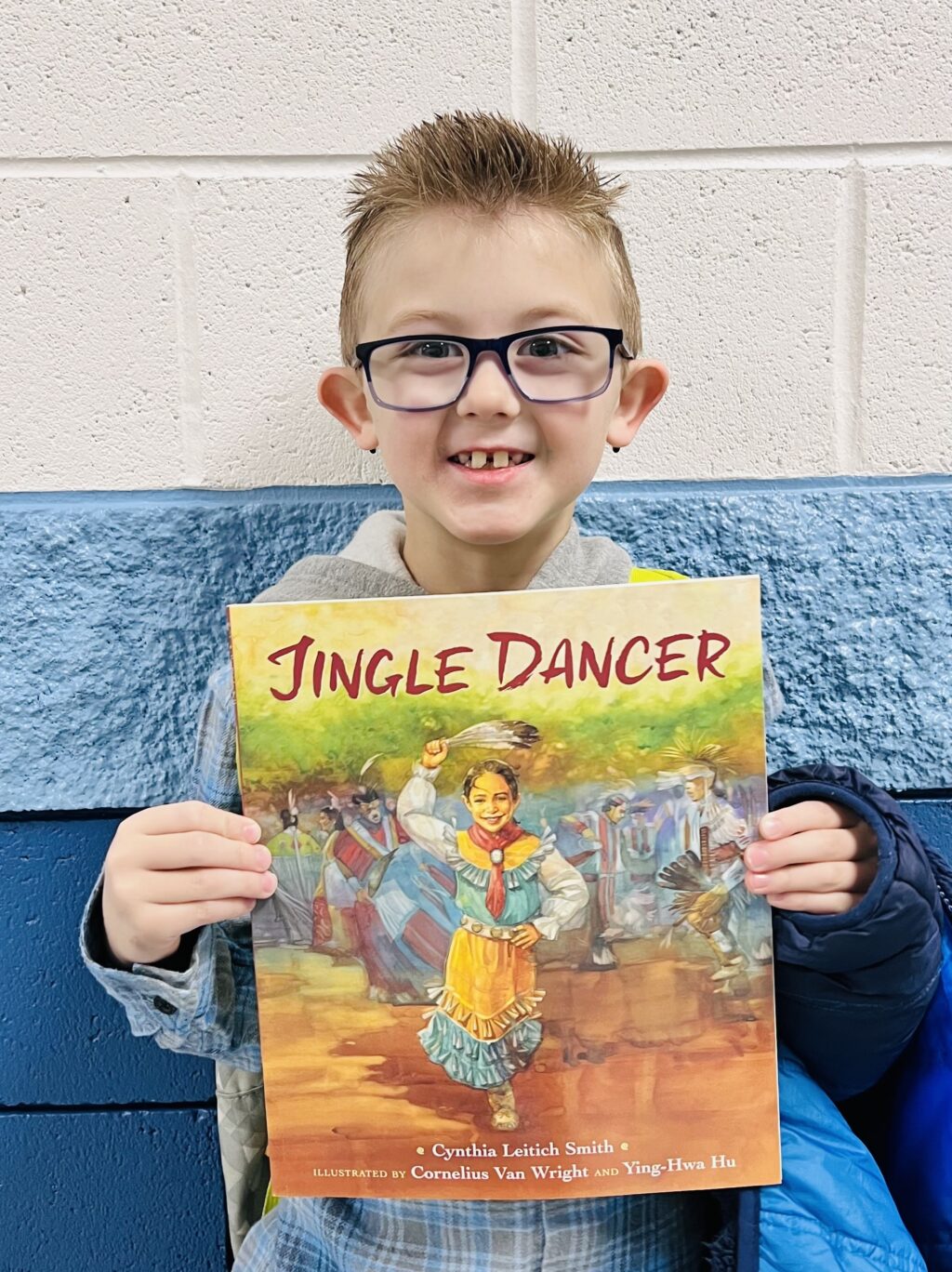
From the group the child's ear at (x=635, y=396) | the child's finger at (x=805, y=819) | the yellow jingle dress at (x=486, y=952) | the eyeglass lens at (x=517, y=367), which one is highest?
the child's ear at (x=635, y=396)

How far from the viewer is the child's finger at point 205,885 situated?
0.81 meters

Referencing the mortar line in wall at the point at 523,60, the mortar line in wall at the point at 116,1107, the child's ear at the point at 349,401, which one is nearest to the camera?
the child's ear at the point at 349,401

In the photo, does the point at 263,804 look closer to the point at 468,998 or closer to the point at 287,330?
the point at 468,998

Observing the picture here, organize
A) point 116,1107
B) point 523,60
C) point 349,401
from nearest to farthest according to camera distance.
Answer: point 349,401, point 523,60, point 116,1107

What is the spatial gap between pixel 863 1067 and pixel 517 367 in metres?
0.66

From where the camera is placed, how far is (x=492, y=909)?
0.81 meters

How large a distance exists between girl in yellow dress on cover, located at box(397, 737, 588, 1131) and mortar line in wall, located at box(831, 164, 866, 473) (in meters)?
0.65

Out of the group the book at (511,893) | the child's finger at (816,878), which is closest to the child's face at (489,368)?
the book at (511,893)

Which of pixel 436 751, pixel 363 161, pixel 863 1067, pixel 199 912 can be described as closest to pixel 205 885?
pixel 199 912

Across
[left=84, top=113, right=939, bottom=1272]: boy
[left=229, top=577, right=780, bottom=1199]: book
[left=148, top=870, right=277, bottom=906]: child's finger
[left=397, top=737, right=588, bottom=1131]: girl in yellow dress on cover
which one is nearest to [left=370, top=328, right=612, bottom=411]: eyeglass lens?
[left=84, top=113, right=939, bottom=1272]: boy

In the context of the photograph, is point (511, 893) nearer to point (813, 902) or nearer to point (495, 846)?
point (495, 846)

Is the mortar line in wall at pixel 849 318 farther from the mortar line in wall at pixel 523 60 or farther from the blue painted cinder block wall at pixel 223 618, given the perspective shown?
the mortar line in wall at pixel 523 60

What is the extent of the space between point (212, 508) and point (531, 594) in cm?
53

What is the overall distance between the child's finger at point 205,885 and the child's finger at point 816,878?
14.8 inches
